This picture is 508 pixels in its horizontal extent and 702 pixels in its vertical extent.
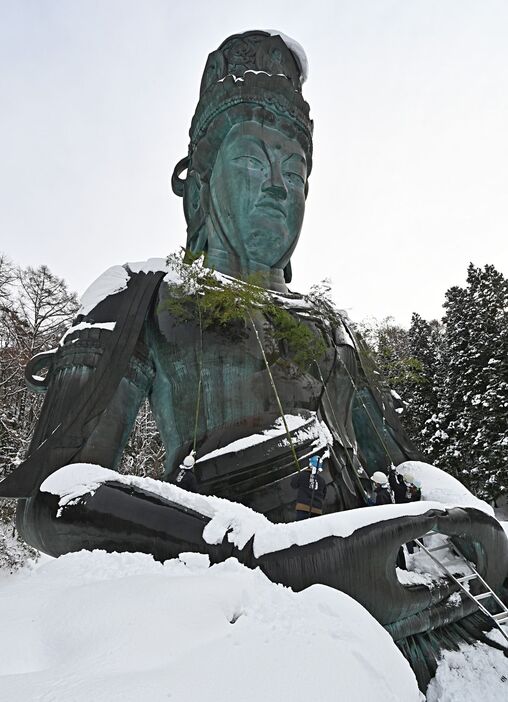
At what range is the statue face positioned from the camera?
398 cm

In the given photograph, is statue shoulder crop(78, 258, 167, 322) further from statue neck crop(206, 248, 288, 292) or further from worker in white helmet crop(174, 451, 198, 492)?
worker in white helmet crop(174, 451, 198, 492)

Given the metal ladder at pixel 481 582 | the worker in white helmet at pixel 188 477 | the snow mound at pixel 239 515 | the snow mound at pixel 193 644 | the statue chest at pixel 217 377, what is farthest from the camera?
the statue chest at pixel 217 377

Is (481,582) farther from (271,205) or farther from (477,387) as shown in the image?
(477,387)

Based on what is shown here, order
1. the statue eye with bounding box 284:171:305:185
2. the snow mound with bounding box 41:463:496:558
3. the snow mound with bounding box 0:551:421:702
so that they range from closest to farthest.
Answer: the snow mound with bounding box 0:551:421:702 < the snow mound with bounding box 41:463:496:558 < the statue eye with bounding box 284:171:305:185

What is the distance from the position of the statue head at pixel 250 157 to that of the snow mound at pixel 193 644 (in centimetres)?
280

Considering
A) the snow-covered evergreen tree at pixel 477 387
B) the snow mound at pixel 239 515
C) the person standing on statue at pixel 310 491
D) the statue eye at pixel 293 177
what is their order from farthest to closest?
1. the snow-covered evergreen tree at pixel 477 387
2. the statue eye at pixel 293 177
3. the person standing on statue at pixel 310 491
4. the snow mound at pixel 239 515

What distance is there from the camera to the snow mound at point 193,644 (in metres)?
0.96

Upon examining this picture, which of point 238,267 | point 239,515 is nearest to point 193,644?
point 239,515

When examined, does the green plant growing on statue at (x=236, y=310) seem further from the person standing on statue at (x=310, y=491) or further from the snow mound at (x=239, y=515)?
the snow mound at (x=239, y=515)

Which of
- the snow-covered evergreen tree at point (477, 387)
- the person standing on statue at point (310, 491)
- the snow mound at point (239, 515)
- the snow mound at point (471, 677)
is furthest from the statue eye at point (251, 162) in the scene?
the snow-covered evergreen tree at point (477, 387)

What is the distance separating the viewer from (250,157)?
13.2 ft

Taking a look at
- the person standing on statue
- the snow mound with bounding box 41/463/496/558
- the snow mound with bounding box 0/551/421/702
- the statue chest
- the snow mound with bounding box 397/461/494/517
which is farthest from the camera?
the statue chest

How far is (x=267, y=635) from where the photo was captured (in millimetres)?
1209

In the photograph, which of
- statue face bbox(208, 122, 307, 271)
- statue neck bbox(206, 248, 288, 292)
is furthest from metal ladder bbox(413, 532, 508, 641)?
statue face bbox(208, 122, 307, 271)
